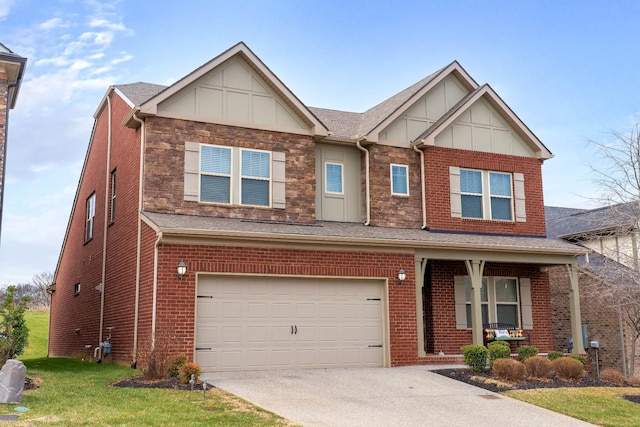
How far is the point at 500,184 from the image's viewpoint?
69.7 feet

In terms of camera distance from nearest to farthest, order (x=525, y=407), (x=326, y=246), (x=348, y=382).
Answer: (x=525, y=407), (x=348, y=382), (x=326, y=246)

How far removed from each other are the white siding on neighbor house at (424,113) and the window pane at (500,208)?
3.09 metres

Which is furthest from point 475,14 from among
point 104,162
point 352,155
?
point 104,162

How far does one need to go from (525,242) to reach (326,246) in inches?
262

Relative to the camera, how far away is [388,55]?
19.6 m

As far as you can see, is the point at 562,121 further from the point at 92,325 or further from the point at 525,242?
the point at 92,325

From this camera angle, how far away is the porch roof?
1550 cm

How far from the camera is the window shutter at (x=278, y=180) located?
18.2 m

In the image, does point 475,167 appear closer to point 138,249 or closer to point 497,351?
point 497,351

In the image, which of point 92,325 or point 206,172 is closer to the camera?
point 206,172

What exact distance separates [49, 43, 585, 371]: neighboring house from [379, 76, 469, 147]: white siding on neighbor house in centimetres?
5

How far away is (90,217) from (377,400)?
14171mm

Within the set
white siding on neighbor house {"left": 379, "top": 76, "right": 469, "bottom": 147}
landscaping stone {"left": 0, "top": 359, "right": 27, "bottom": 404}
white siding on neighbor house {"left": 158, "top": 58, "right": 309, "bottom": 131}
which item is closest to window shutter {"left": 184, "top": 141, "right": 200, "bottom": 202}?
white siding on neighbor house {"left": 158, "top": 58, "right": 309, "bottom": 131}

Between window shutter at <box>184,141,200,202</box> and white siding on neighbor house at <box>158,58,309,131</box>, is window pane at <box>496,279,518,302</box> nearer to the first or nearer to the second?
white siding on neighbor house at <box>158,58,309,131</box>
